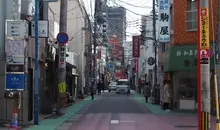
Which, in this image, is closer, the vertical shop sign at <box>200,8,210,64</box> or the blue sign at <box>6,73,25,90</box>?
the vertical shop sign at <box>200,8,210,64</box>

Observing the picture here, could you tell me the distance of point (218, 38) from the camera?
1658 cm

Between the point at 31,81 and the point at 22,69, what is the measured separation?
2.69 m

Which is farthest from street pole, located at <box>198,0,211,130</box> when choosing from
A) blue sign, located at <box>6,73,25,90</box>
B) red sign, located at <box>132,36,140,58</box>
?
red sign, located at <box>132,36,140,58</box>

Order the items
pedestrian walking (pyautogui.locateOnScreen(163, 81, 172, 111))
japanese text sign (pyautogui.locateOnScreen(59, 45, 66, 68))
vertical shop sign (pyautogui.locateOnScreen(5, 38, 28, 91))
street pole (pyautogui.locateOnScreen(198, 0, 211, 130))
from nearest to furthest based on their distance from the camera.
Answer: street pole (pyautogui.locateOnScreen(198, 0, 211, 130)), vertical shop sign (pyautogui.locateOnScreen(5, 38, 28, 91)), japanese text sign (pyautogui.locateOnScreen(59, 45, 66, 68)), pedestrian walking (pyautogui.locateOnScreen(163, 81, 172, 111))

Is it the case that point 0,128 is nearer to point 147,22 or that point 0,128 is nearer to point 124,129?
point 124,129

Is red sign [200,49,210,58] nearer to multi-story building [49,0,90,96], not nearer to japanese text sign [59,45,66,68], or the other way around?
japanese text sign [59,45,66,68]

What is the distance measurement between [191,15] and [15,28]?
12.7 metres

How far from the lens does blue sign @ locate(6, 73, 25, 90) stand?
16.2m

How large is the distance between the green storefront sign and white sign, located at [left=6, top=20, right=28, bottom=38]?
458 inches

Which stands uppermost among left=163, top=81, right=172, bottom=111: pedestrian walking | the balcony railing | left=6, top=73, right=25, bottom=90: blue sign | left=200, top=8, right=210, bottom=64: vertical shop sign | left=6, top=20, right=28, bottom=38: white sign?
the balcony railing

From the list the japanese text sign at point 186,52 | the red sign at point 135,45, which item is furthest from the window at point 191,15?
the red sign at point 135,45

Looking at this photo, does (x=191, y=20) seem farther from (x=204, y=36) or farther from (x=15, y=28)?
(x=204, y=36)

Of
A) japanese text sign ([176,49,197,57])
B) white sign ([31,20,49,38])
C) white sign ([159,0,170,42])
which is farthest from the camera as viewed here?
white sign ([159,0,170,42])

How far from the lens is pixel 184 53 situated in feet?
81.7
